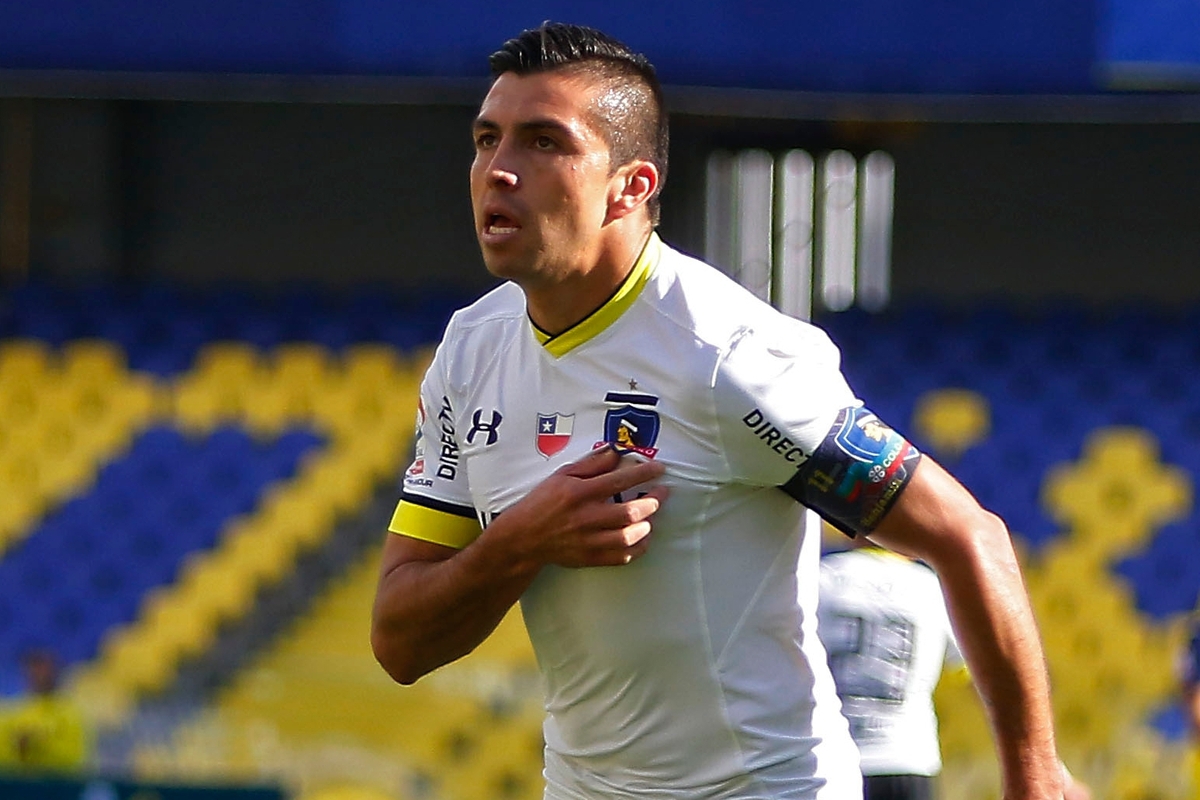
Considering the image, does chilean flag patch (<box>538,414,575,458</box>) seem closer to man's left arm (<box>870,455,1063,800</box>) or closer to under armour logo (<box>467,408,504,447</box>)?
under armour logo (<box>467,408,504,447</box>)

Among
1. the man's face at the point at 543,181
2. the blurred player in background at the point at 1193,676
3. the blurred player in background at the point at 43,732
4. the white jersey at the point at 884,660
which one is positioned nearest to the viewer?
the man's face at the point at 543,181

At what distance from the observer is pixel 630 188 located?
7.70 ft

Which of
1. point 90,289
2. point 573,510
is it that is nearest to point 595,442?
point 573,510

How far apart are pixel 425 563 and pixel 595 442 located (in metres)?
0.34

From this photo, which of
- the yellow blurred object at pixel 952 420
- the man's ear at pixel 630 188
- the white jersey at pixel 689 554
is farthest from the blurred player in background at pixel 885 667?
the yellow blurred object at pixel 952 420

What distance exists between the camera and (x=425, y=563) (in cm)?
248

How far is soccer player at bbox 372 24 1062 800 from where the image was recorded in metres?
2.19

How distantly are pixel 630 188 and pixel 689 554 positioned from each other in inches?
19.0

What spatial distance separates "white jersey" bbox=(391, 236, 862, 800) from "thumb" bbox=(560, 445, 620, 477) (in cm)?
4

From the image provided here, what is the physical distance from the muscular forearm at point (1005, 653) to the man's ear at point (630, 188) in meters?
0.60

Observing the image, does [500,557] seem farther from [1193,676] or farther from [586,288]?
[1193,676]

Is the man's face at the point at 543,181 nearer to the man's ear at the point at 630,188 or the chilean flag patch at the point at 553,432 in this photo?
the man's ear at the point at 630,188

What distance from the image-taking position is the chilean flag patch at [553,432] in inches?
91.7

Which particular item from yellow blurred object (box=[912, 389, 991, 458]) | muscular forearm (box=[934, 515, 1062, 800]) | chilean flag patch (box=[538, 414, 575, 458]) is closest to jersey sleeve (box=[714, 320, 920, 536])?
muscular forearm (box=[934, 515, 1062, 800])
